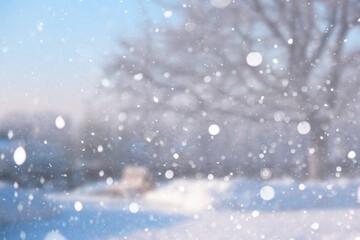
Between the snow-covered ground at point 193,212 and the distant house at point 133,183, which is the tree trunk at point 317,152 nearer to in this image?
the snow-covered ground at point 193,212

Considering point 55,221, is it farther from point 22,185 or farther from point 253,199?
point 253,199

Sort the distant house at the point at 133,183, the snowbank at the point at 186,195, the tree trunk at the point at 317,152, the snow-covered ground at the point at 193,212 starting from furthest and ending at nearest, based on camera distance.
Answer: the distant house at the point at 133,183, the snowbank at the point at 186,195, the tree trunk at the point at 317,152, the snow-covered ground at the point at 193,212

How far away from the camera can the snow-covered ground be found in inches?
89.5

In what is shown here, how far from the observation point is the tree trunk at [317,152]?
94.7 inches

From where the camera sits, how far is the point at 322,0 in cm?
255

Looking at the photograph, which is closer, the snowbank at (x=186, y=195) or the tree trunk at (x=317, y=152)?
the tree trunk at (x=317, y=152)

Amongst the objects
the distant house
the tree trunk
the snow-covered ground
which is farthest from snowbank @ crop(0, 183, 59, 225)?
the tree trunk

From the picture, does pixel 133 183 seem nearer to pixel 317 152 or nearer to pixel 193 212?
pixel 193 212

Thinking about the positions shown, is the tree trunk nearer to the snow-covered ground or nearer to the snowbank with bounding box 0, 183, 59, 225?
the snow-covered ground

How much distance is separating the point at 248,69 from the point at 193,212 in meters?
0.89

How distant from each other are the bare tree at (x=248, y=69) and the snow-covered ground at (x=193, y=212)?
0.19m

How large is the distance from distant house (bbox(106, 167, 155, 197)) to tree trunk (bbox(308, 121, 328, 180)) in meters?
0.93

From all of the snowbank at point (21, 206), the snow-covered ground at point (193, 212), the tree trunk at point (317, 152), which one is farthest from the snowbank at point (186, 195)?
the snowbank at point (21, 206)

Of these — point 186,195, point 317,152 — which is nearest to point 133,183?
point 186,195
